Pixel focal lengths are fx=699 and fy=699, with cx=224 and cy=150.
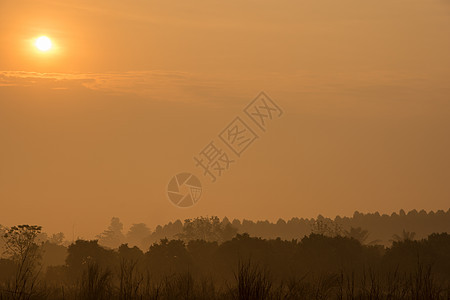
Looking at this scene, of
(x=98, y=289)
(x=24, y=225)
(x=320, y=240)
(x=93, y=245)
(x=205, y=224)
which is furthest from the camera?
(x=205, y=224)

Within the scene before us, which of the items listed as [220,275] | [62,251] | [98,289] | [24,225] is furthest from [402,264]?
[62,251]

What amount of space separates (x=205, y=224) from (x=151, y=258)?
82.9 m

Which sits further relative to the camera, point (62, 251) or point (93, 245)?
point (62, 251)

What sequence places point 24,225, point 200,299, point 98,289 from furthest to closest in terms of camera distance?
point 24,225 → point 200,299 → point 98,289

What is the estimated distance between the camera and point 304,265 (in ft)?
214

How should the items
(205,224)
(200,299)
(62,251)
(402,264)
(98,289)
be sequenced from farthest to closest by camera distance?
1. (205,224)
2. (62,251)
3. (402,264)
4. (200,299)
5. (98,289)

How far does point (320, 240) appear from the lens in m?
69.1

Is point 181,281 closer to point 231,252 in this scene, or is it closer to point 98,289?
point 98,289

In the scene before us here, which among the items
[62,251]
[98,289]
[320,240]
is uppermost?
[62,251]

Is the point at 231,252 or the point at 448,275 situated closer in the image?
the point at 448,275

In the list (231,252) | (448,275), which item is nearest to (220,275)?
(231,252)

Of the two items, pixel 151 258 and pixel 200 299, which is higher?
pixel 151 258

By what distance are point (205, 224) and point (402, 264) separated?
9266 centimetres

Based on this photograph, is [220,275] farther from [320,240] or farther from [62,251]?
[62,251]
